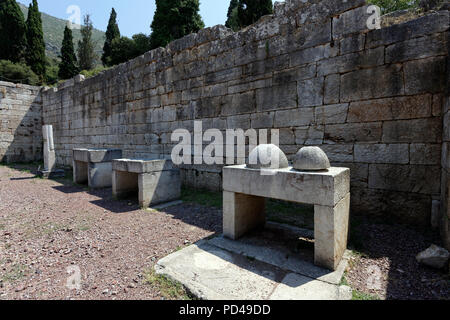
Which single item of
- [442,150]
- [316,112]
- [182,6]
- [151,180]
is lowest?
[151,180]

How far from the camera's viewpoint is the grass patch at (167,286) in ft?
6.74

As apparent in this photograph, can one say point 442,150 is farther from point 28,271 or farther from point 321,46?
point 28,271

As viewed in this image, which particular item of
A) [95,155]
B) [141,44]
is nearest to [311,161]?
[95,155]

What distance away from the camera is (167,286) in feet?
7.14

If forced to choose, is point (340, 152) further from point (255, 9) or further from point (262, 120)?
point (255, 9)

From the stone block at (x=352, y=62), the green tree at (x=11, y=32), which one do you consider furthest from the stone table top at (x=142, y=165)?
the green tree at (x=11, y=32)

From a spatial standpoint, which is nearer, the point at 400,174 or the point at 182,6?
the point at 400,174

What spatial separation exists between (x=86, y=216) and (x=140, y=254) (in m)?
2.11

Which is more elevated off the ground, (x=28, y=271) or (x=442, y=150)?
(x=442, y=150)

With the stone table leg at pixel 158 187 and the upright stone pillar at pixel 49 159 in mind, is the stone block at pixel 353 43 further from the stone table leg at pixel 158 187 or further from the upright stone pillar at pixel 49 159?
the upright stone pillar at pixel 49 159

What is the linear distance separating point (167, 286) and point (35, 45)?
2603 cm

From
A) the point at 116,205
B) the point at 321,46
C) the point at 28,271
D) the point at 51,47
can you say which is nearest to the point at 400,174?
the point at 321,46

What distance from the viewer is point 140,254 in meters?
2.82
